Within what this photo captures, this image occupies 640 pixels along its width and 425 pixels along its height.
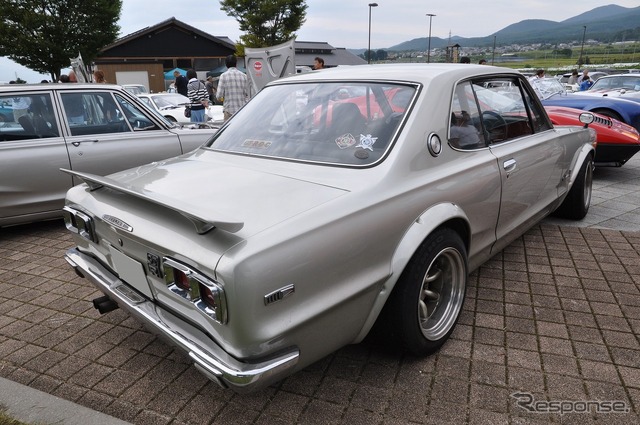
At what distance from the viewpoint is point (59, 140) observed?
4699 millimetres

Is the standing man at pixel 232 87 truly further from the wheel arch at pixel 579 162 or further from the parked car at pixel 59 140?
the wheel arch at pixel 579 162

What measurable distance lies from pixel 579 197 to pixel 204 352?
420 cm

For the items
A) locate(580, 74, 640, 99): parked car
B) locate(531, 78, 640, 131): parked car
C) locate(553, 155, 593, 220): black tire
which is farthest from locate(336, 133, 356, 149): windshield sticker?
locate(580, 74, 640, 99): parked car

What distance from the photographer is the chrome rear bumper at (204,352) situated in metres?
1.66

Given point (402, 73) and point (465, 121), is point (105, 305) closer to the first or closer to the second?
point (402, 73)

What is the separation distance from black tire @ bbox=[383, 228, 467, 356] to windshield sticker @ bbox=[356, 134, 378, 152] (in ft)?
1.83

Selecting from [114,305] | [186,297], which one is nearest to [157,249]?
[186,297]

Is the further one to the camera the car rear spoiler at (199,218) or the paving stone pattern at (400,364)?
the paving stone pattern at (400,364)

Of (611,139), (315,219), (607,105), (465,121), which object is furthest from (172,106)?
(315,219)

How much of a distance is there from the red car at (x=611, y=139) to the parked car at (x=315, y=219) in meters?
3.87

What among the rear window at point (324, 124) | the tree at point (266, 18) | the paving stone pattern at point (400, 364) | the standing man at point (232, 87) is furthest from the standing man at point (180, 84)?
the tree at point (266, 18)

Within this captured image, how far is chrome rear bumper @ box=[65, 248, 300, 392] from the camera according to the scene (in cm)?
166

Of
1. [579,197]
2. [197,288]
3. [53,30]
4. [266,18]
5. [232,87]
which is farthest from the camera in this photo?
[266,18]

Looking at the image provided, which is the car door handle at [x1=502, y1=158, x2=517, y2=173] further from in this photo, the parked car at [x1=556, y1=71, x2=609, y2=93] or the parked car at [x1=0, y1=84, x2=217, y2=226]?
the parked car at [x1=556, y1=71, x2=609, y2=93]
